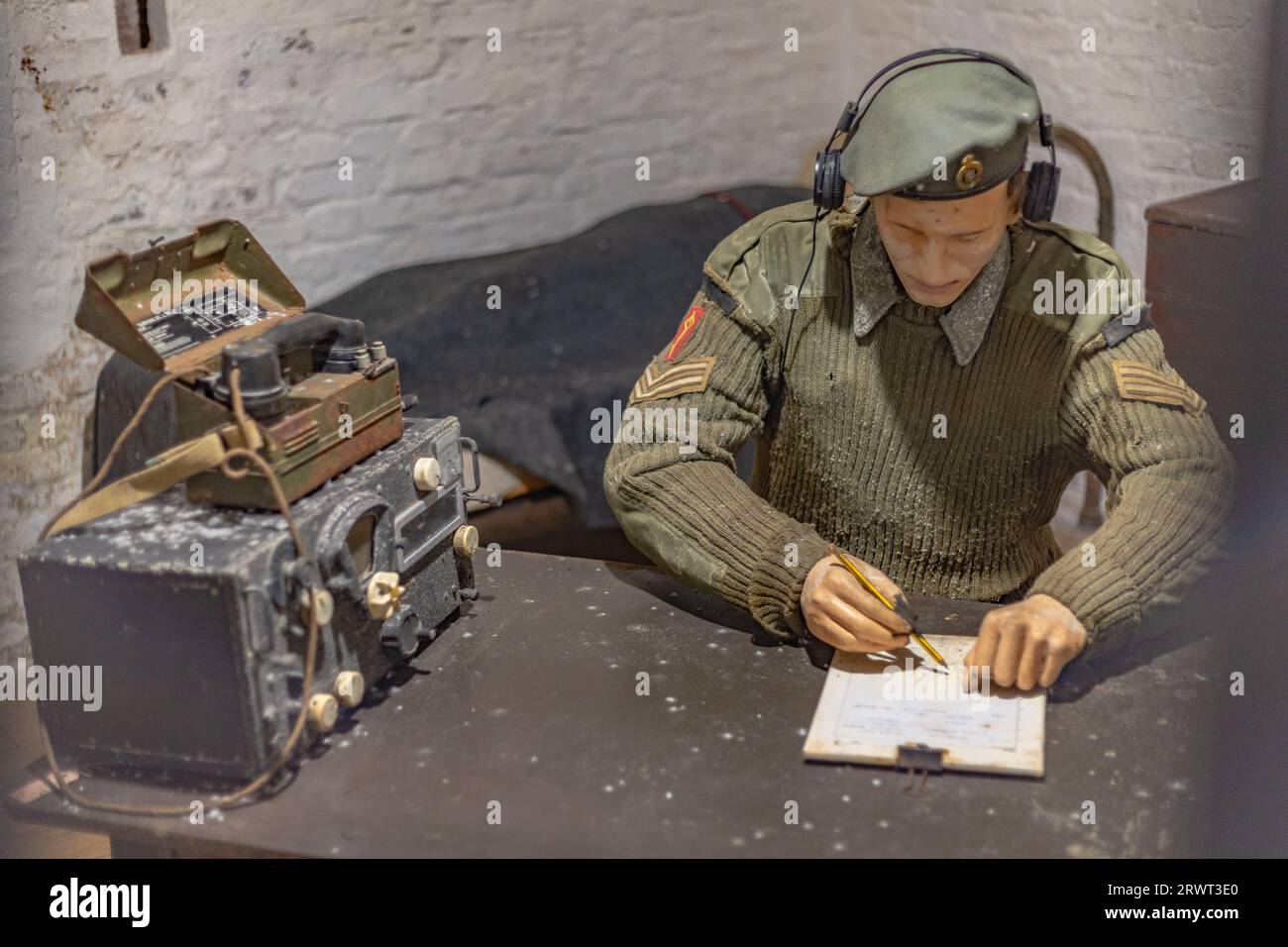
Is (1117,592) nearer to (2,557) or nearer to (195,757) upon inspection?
(195,757)

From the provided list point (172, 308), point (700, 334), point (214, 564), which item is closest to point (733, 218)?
point (700, 334)

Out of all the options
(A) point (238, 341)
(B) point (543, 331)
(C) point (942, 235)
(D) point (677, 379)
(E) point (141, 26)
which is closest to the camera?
(A) point (238, 341)

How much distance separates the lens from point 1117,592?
6.54 feet

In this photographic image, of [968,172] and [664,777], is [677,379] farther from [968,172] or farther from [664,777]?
[664,777]

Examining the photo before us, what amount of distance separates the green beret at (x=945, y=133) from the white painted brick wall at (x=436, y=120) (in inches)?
43.8

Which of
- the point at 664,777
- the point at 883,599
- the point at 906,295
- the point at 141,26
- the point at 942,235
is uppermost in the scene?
the point at 141,26

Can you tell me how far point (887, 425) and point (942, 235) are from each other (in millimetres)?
375

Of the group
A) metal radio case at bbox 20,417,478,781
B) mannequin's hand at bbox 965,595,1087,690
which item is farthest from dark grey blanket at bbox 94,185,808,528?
mannequin's hand at bbox 965,595,1087,690

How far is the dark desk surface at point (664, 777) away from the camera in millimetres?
1679

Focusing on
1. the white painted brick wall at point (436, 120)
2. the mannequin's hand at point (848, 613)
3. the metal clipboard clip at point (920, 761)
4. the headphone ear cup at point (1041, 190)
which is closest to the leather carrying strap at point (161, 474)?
the mannequin's hand at point (848, 613)

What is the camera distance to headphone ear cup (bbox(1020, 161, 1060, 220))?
2.20 m

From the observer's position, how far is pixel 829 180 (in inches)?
88.0

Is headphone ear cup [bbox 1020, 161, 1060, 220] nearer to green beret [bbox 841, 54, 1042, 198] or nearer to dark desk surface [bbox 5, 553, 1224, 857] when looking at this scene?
green beret [bbox 841, 54, 1042, 198]

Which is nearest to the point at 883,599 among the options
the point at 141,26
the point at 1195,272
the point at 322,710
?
the point at 322,710
